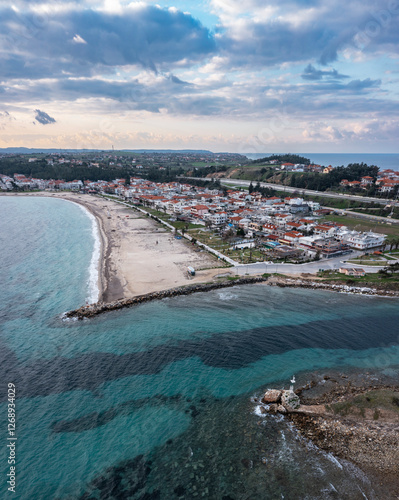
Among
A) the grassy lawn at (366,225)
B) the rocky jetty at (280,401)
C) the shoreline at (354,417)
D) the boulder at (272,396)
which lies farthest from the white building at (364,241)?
the boulder at (272,396)

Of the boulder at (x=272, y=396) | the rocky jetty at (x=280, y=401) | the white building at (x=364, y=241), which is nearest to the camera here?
the rocky jetty at (x=280, y=401)

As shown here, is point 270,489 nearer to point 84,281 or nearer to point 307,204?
point 84,281

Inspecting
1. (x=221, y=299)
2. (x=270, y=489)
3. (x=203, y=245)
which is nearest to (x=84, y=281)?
(x=221, y=299)

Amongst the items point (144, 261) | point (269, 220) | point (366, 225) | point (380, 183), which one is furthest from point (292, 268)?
point (380, 183)

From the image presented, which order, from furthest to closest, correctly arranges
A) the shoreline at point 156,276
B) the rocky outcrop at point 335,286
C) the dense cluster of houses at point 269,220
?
the dense cluster of houses at point 269,220, the rocky outcrop at point 335,286, the shoreline at point 156,276

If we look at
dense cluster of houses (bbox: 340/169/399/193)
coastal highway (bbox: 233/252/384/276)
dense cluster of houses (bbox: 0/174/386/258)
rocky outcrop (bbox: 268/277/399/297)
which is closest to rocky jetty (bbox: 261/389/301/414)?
rocky outcrop (bbox: 268/277/399/297)

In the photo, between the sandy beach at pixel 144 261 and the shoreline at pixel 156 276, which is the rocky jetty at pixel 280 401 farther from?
the sandy beach at pixel 144 261
